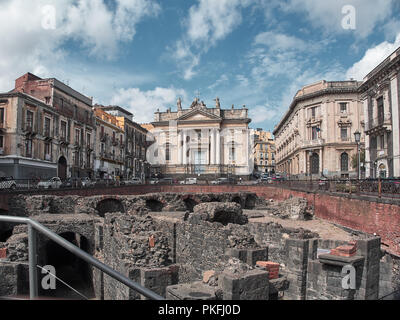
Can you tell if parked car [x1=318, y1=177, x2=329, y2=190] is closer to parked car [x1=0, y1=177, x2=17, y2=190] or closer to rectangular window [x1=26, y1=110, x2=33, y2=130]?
parked car [x1=0, y1=177, x2=17, y2=190]

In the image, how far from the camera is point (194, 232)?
11.0m

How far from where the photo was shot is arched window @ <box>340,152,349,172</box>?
4200 cm

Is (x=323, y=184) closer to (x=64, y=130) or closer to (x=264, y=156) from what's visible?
(x=64, y=130)

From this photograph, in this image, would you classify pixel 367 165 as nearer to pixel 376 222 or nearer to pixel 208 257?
pixel 376 222

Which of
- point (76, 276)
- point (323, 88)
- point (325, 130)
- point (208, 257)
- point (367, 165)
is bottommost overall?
point (76, 276)

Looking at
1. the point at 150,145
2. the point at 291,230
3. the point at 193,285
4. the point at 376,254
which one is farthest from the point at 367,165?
the point at 150,145

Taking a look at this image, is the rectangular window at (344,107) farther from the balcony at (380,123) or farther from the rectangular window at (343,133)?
the balcony at (380,123)

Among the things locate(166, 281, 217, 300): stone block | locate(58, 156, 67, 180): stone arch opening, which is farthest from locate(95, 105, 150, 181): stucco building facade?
locate(166, 281, 217, 300): stone block

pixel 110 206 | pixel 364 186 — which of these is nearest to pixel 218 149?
pixel 110 206

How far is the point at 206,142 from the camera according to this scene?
2180 inches

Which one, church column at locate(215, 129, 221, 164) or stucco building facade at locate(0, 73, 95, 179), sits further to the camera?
church column at locate(215, 129, 221, 164)

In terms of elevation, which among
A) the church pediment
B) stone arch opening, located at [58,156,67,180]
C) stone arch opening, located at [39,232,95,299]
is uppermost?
the church pediment

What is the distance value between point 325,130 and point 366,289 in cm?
3845

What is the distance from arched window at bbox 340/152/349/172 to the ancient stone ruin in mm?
29639
